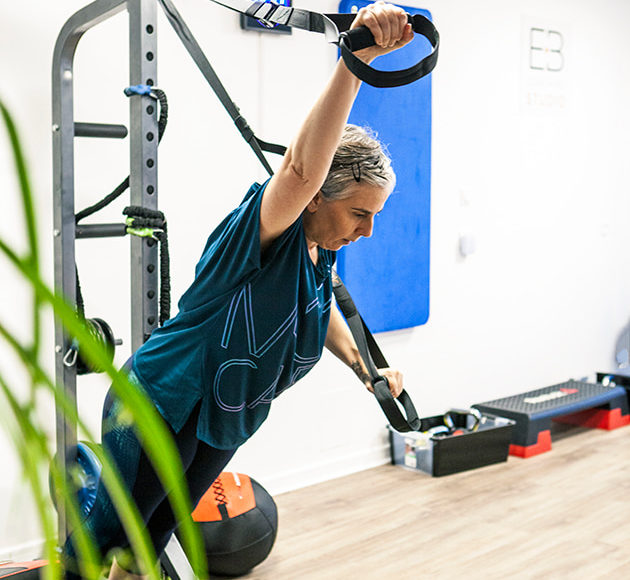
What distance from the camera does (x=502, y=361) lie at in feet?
13.9

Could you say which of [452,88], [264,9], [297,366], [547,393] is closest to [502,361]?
[547,393]

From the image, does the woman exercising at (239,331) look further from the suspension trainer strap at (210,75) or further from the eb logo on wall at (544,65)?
the eb logo on wall at (544,65)

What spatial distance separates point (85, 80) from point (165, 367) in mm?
1297

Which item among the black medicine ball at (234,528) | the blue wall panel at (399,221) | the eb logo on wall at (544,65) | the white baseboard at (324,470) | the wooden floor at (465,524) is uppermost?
the eb logo on wall at (544,65)

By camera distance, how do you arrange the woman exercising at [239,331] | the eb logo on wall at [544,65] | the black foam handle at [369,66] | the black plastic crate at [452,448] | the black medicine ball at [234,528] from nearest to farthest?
the black foam handle at [369,66] → the woman exercising at [239,331] → the black medicine ball at [234,528] → the black plastic crate at [452,448] → the eb logo on wall at [544,65]

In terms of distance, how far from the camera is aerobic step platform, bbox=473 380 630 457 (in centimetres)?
378

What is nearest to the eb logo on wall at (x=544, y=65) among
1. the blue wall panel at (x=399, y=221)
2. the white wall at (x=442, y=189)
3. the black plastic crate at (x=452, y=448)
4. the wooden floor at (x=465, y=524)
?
the white wall at (x=442, y=189)

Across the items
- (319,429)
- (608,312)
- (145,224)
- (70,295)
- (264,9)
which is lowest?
(319,429)

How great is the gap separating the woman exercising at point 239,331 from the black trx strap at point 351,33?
244mm

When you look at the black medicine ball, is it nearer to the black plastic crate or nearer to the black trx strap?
the black plastic crate

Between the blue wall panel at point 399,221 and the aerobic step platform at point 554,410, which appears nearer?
the blue wall panel at point 399,221

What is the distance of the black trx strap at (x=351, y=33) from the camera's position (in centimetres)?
114

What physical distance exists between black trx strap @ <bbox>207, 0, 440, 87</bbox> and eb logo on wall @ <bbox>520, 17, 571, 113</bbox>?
2889 mm

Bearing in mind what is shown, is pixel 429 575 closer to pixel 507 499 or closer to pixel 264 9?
pixel 507 499
